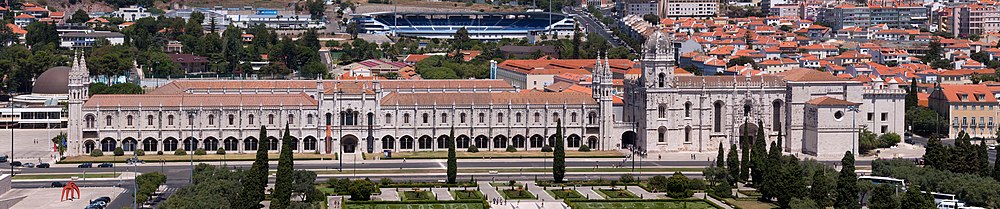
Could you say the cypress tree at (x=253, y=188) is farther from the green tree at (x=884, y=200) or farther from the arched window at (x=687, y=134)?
the arched window at (x=687, y=134)

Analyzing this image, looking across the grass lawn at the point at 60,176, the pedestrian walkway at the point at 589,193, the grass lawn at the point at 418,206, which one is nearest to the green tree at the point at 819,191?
the pedestrian walkway at the point at 589,193

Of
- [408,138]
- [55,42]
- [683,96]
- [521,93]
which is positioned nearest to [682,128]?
[683,96]

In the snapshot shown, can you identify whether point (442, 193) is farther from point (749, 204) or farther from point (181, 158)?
point (181, 158)

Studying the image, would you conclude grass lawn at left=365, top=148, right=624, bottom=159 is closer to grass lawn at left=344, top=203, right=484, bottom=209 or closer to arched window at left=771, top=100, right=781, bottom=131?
arched window at left=771, top=100, right=781, bottom=131

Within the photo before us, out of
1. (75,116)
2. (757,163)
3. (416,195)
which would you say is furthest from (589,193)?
(75,116)

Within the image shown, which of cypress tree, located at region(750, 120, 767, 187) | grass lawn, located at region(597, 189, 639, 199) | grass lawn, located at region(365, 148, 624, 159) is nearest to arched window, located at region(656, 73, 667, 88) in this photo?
grass lawn, located at region(365, 148, 624, 159)

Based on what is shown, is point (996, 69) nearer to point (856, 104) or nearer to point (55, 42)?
point (856, 104)

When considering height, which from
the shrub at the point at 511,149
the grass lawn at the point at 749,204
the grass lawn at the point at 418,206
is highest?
the shrub at the point at 511,149
